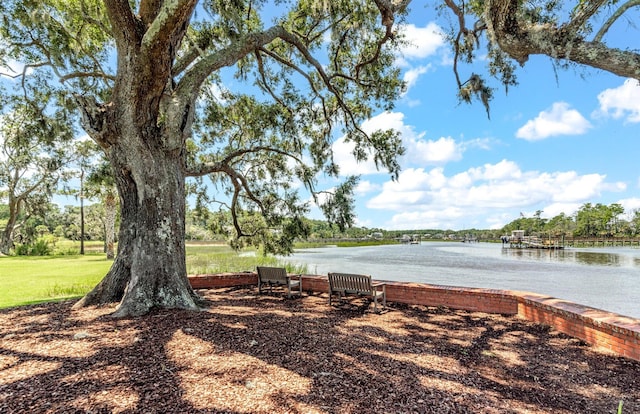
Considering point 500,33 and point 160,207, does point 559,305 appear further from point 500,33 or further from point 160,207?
point 160,207

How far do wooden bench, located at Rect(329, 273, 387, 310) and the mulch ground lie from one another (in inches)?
42.6

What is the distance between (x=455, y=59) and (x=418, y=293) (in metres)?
5.91

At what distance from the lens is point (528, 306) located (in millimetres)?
5887

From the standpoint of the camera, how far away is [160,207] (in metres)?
5.64

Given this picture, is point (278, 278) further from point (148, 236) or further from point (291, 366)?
point (291, 366)

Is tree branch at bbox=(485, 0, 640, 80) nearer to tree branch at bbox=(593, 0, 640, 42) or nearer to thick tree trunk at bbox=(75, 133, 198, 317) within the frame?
tree branch at bbox=(593, 0, 640, 42)

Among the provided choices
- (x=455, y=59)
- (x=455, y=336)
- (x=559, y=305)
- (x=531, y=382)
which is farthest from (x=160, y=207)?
(x=455, y=59)

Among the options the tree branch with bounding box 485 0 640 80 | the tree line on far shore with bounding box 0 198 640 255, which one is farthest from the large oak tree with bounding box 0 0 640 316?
the tree line on far shore with bounding box 0 198 640 255

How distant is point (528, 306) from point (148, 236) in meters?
6.65

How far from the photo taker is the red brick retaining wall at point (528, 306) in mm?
4314

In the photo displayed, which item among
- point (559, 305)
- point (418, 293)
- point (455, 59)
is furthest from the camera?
point (455, 59)

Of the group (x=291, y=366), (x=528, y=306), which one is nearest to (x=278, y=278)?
(x=291, y=366)

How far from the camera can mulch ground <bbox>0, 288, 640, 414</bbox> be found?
279 cm

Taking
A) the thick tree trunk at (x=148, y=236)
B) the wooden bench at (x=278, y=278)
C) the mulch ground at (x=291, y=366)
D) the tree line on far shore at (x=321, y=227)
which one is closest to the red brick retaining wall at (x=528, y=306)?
the mulch ground at (x=291, y=366)
